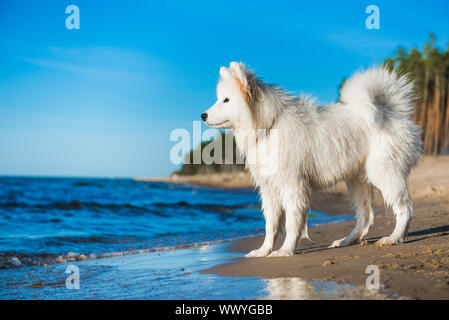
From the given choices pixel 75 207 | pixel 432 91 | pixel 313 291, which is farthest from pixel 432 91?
pixel 313 291

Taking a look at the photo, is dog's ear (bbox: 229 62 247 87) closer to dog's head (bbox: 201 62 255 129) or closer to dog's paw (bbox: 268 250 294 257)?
dog's head (bbox: 201 62 255 129)

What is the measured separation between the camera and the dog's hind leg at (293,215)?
16.6 ft

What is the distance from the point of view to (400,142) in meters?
5.44

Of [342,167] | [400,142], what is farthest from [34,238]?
[400,142]

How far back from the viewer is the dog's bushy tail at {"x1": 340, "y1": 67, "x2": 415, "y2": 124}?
555cm

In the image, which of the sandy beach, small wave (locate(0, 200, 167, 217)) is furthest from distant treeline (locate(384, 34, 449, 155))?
the sandy beach

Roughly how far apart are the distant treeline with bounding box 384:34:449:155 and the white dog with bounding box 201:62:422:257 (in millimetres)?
33293

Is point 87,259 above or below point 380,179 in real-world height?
below

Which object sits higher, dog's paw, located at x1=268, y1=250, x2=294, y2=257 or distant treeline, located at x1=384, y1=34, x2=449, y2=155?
distant treeline, located at x1=384, y1=34, x2=449, y2=155

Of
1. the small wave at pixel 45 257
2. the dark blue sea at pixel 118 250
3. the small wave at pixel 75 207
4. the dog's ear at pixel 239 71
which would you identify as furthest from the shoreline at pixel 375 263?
the small wave at pixel 75 207

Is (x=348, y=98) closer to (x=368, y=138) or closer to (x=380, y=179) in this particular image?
(x=368, y=138)

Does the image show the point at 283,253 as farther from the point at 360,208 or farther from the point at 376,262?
the point at 360,208

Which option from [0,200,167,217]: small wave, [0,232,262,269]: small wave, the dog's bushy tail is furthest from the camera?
[0,200,167,217]: small wave
